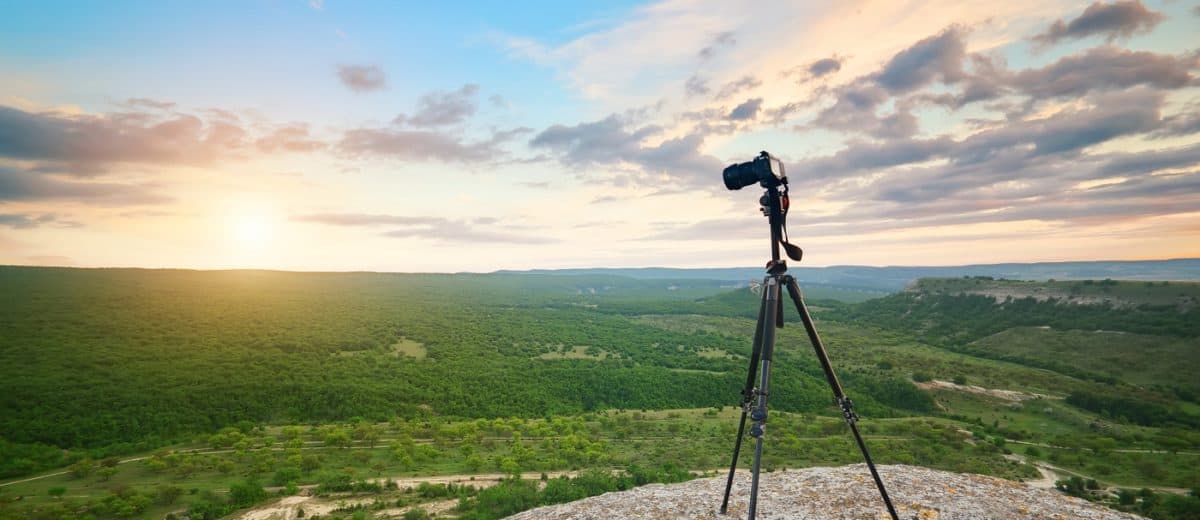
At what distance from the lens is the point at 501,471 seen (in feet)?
84.5

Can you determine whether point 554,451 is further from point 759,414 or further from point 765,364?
point 765,364

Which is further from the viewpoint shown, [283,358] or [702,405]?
[283,358]

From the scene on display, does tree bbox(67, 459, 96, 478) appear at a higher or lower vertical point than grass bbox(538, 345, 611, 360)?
higher

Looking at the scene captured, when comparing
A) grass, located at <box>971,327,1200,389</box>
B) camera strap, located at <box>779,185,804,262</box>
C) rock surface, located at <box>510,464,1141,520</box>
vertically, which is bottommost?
grass, located at <box>971,327,1200,389</box>

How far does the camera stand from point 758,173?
17.7 ft

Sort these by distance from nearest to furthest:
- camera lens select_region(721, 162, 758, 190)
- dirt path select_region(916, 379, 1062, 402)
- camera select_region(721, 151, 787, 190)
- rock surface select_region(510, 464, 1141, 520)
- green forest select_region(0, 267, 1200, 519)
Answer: camera select_region(721, 151, 787, 190) < camera lens select_region(721, 162, 758, 190) < rock surface select_region(510, 464, 1141, 520) < green forest select_region(0, 267, 1200, 519) < dirt path select_region(916, 379, 1062, 402)

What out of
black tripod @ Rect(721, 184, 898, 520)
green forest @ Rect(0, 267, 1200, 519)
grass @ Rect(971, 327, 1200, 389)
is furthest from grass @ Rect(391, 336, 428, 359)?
grass @ Rect(971, 327, 1200, 389)

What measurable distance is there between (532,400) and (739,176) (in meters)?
43.1

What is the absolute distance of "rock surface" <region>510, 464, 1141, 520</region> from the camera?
7035 millimetres

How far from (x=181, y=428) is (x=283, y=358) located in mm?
19325

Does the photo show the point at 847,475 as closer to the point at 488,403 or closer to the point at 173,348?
the point at 488,403

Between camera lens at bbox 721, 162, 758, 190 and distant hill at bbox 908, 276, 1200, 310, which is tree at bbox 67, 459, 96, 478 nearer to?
camera lens at bbox 721, 162, 758, 190

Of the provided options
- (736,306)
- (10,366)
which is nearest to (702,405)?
(10,366)

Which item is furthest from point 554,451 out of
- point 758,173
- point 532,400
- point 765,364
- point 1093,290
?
point 1093,290
